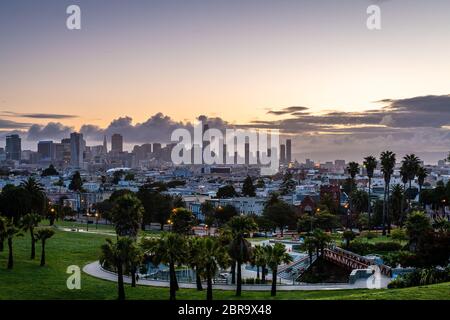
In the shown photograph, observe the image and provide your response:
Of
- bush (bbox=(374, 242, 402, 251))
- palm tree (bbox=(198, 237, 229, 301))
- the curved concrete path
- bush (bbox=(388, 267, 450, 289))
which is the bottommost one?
bush (bbox=(374, 242, 402, 251))

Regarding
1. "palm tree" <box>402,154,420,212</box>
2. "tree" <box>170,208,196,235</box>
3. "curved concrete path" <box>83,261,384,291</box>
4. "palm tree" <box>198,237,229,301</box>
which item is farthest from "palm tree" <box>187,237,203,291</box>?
"palm tree" <box>402,154,420,212</box>

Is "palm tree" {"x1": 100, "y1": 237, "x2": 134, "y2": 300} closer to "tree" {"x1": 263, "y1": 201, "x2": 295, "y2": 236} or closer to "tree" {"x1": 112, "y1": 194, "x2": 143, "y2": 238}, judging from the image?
"tree" {"x1": 112, "y1": 194, "x2": 143, "y2": 238}

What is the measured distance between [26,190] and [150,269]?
3740 centimetres

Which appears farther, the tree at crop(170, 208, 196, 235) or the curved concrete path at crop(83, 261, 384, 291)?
the tree at crop(170, 208, 196, 235)

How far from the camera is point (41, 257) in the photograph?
193ft

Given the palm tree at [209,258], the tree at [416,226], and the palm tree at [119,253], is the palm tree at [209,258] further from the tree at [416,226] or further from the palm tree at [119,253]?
the tree at [416,226]

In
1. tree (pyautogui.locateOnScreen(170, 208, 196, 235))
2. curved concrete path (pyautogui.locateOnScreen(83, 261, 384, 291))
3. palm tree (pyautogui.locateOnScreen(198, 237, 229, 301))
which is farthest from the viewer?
tree (pyautogui.locateOnScreen(170, 208, 196, 235))

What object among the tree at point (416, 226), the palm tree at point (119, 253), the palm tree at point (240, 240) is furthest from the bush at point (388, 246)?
the palm tree at point (119, 253)

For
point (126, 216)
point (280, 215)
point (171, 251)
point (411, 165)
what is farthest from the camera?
point (280, 215)

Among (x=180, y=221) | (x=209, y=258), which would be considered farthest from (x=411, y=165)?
(x=209, y=258)

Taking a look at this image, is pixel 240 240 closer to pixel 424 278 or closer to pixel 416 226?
pixel 424 278
